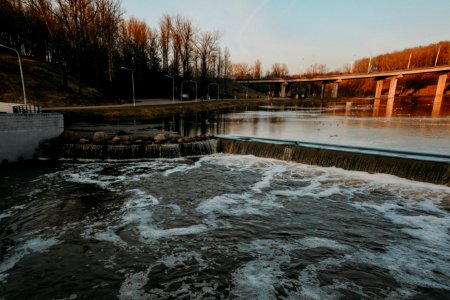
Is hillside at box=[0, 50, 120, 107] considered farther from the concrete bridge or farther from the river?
the concrete bridge

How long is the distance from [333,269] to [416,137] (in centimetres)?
2093

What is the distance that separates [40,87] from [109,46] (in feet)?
54.3

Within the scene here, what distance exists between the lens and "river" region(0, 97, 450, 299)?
719 centimetres

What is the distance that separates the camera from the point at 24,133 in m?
19.5

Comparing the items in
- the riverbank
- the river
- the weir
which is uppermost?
the riverbank

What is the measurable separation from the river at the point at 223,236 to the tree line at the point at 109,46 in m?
42.2

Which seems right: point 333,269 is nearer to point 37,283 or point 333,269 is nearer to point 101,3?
point 37,283

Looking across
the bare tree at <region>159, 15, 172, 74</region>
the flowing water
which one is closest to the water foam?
the flowing water

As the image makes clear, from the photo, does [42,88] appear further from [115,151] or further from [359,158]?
[359,158]

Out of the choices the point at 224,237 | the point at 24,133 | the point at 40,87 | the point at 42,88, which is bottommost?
the point at 224,237

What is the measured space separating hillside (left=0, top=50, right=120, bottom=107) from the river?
31.7 m

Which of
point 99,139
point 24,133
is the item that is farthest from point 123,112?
point 24,133

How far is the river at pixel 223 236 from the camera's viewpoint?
7188mm

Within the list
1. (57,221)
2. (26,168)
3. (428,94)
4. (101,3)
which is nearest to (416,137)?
(57,221)
